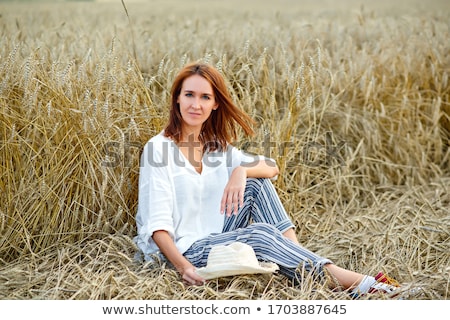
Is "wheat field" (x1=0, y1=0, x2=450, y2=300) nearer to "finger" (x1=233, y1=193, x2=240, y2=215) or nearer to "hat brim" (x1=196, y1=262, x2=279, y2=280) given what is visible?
"hat brim" (x1=196, y1=262, x2=279, y2=280)

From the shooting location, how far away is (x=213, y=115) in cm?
245

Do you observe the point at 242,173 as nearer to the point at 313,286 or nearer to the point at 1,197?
the point at 313,286

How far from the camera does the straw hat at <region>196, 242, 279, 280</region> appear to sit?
2.06m

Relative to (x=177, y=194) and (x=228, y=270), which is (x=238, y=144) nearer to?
(x=177, y=194)

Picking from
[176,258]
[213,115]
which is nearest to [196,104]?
[213,115]

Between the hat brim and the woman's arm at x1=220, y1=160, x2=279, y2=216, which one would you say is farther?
the woman's arm at x1=220, y1=160, x2=279, y2=216

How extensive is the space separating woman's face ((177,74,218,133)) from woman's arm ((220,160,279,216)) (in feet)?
0.74

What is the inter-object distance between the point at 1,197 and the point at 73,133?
0.35 meters

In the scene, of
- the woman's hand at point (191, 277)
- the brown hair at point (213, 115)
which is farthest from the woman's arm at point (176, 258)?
the brown hair at point (213, 115)

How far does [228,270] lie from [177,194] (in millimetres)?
346

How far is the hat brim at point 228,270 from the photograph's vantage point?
2.06 metres

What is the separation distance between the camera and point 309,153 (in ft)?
10.3

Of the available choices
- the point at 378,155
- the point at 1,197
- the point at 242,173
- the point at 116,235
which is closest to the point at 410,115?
the point at 378,155

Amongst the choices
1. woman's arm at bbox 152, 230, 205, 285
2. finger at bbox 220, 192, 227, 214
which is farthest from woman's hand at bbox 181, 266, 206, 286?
finger at bbox 220, 192, 227, 214
